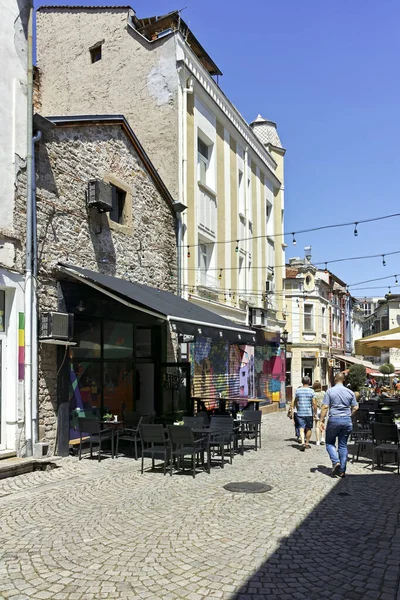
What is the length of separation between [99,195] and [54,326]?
321 centimetres

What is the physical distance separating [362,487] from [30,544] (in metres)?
4.95

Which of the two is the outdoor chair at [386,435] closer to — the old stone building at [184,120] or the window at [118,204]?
the old stone building at [184,120]

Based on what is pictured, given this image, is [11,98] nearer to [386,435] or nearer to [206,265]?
[386,435]

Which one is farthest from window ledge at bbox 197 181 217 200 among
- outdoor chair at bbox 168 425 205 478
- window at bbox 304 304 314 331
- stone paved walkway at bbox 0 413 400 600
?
window at bbox 304 304 314 331

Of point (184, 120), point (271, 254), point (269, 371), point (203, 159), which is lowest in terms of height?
point (269, 371)

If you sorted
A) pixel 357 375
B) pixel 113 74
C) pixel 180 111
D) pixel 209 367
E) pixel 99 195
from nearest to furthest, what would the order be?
pixel 99 195, pixel 180 111, pixel 113 74, pixel 209 367, pixel 357 375

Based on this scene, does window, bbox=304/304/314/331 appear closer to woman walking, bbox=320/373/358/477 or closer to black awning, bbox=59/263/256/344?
black awning, bbox=59/263/256/344

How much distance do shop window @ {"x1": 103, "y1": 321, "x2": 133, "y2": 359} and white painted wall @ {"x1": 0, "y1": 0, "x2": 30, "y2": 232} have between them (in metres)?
3.71

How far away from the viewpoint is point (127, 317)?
42.4 feet

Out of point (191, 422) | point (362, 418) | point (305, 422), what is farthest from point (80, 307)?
point (362, 418)

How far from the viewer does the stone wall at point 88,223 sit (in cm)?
1010

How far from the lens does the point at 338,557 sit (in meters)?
4.99

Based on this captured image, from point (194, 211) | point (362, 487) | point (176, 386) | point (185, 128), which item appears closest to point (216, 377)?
point (176, 386)

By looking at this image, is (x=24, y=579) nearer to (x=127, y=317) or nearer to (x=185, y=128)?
(x=127, y=317)
